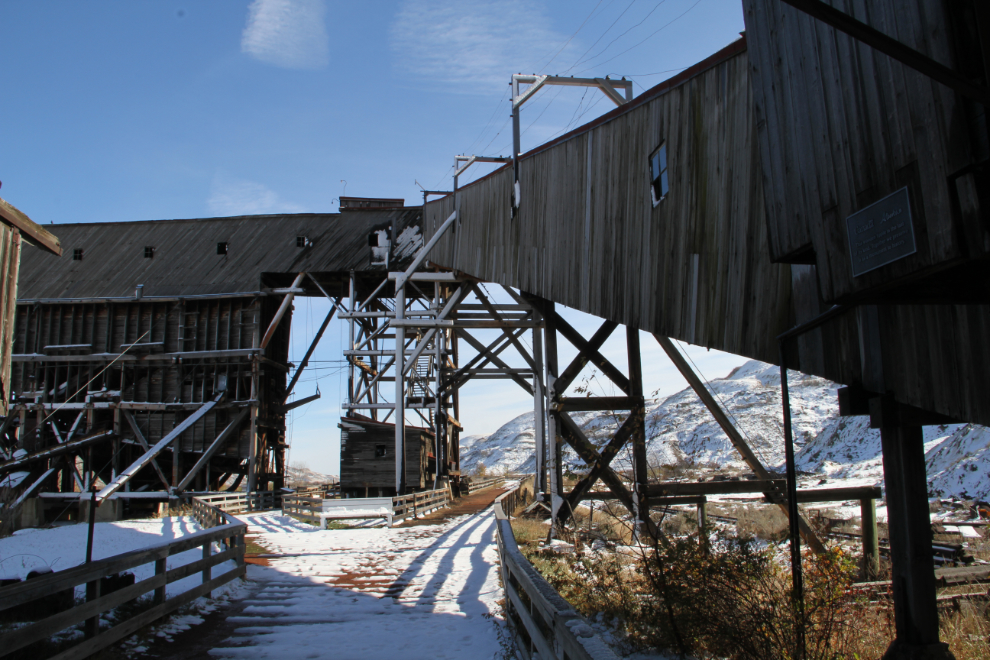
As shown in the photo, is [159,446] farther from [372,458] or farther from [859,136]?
[859,136]

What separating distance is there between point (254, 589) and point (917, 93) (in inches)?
362

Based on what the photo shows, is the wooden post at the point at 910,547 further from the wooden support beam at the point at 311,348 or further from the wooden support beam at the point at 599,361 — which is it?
the wooden support beam at the point at 311,348

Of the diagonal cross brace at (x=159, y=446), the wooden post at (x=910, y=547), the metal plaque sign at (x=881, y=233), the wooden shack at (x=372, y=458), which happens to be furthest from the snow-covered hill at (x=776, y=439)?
the diagonal cross brace at (x=159, y=446)

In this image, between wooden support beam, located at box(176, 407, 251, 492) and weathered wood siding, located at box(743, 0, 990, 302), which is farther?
wooden support beam, located at box(176, 407, 251, 492)

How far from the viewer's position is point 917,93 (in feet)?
9.80

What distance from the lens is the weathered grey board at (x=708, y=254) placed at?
3664 mm

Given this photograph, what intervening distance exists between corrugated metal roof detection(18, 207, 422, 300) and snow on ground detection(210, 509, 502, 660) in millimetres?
18254

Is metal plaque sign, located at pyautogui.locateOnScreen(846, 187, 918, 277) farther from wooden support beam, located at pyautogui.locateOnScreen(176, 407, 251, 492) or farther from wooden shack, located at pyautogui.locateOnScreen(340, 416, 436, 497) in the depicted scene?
wooden support beam, located at pyautogui.locateOnScreen(176, 407, 251, 492)

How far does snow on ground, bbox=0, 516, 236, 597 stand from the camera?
948 cm

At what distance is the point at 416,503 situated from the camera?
20516 millimetres

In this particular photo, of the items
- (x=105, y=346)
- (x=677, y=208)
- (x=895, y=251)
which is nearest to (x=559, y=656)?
(x=895, y=251)

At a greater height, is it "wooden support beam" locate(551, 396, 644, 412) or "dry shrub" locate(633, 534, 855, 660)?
"wooden support beam" locate(551, 396, 644, 412)

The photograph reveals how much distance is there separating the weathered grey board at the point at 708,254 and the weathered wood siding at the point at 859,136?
65 mm

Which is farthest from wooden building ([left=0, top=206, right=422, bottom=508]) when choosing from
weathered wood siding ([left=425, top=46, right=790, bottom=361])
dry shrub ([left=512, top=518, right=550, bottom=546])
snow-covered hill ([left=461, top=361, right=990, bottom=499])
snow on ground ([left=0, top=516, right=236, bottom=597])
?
weathered wood siding ([left=425, top=46, right=790, bottom=361])
